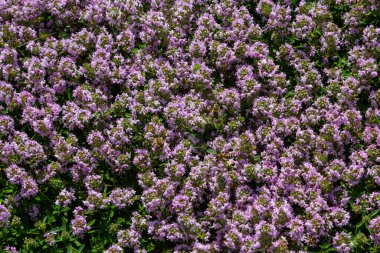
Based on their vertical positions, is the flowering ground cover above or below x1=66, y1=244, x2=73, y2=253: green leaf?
above

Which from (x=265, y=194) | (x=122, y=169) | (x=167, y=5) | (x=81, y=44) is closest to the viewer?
(x=265, y=194)

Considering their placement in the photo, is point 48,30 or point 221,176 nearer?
point 221,176

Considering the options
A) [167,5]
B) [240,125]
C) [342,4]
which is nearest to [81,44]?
[167,5]

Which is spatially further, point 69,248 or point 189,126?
point 189,126

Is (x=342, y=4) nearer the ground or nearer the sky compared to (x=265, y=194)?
nearer the sky

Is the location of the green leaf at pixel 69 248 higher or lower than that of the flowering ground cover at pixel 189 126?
lower

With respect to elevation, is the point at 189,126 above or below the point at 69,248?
above

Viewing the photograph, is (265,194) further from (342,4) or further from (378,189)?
(342,4)

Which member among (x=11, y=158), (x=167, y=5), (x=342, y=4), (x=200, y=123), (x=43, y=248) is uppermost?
(x=342, y=4)
